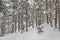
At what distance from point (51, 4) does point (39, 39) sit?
1567 centimetres

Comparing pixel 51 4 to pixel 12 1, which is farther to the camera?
pixel 12 1

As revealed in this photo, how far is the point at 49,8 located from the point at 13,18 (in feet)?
29.8

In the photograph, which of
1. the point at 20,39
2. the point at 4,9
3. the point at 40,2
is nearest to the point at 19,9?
the point at 40,2

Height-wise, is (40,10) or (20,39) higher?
(40,10)

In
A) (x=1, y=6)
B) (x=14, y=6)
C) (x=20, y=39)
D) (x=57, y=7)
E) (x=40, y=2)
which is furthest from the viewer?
(x=40, y=2)

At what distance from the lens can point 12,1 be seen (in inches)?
1383

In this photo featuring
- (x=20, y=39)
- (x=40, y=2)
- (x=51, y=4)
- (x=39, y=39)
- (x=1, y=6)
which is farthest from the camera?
(x=40, y=2)

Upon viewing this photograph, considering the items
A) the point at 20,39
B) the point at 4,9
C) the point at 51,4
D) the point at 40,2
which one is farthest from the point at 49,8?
→ the point at 20,39

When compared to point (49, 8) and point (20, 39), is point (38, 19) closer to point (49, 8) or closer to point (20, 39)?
point (49, 8)

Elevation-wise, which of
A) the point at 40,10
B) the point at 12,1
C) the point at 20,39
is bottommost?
the point at 20,39

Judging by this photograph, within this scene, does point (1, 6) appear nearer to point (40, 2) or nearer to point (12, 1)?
point (12, 1)

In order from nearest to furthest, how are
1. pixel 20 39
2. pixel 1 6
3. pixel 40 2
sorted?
1. pixel 20 39
2. pixel 1 6
3. pixel 40 2

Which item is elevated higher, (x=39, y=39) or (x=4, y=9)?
(x=4, y=9)

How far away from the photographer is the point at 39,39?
722 inches
